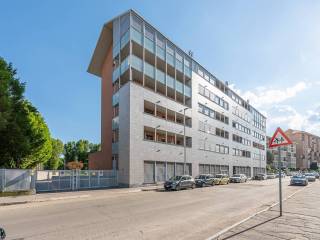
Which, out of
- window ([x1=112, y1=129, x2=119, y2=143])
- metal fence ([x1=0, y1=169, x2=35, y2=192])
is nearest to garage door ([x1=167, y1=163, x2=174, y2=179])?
window ([x1=112, y1=129, x2=119, y2=143])

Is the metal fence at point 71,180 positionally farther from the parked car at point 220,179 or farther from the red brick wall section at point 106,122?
the parked car at point 220,179

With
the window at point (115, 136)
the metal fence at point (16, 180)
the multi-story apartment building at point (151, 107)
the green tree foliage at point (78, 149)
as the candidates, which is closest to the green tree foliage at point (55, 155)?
the green tree foliage at point (78, 149)

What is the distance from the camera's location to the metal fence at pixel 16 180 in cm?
2189

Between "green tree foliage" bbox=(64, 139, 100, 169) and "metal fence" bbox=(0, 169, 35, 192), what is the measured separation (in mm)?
73878

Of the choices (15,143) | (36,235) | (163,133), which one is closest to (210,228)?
(36,235)

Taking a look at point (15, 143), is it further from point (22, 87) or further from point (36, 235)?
point (36, 235)

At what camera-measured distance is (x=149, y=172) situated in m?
36.9

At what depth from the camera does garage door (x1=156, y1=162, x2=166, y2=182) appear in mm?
38556

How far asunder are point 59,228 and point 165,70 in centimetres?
3413

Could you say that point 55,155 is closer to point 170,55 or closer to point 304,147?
point 170,55

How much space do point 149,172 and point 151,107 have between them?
867 centimetres

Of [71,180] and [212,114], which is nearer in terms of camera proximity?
[71,180]

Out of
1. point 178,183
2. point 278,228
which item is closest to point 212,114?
point 178,183

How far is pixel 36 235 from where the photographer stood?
357 inches
